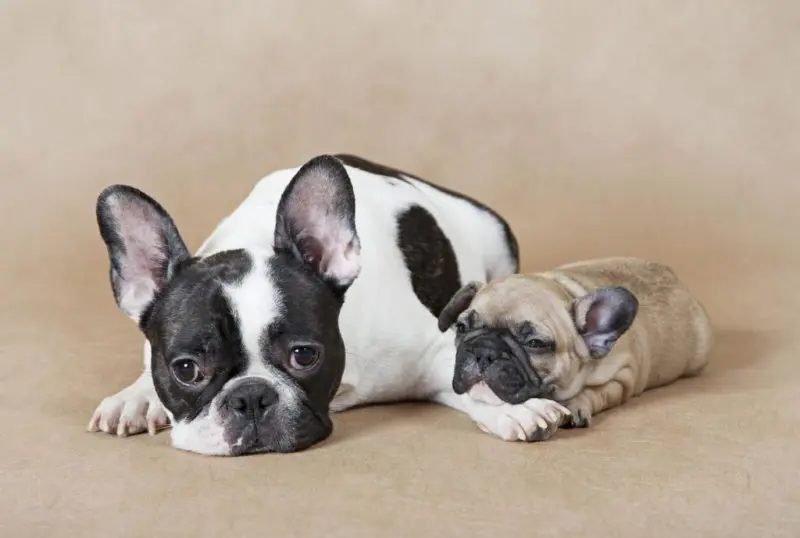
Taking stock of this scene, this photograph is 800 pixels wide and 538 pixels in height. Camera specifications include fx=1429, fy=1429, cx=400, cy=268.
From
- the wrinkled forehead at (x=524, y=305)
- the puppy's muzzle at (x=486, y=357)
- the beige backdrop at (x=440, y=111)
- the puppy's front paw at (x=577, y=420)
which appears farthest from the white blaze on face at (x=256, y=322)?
the beige backdrop at (x=440, y=111)

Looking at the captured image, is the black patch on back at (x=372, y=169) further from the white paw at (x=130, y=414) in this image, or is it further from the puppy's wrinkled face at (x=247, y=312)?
the white paw at (x=130, y=414)

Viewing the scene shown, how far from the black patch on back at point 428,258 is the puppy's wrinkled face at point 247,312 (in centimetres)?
72

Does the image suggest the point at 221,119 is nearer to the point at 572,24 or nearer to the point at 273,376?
the point at 572,24

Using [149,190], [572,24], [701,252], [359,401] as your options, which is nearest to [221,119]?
[149,190]

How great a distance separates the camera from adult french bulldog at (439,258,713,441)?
4566 mm

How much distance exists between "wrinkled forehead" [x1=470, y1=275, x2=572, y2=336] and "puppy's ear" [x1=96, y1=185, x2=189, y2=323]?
1011 millimetres

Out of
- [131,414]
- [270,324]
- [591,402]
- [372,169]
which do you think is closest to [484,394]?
[591,402]

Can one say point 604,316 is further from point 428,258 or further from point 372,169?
point 372,169

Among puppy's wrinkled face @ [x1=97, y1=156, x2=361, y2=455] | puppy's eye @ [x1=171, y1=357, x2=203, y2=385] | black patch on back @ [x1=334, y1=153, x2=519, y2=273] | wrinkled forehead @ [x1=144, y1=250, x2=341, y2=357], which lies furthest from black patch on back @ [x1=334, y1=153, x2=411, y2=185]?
puppy's eye @ [x1=171, y1=357, x2=203, y2=385]

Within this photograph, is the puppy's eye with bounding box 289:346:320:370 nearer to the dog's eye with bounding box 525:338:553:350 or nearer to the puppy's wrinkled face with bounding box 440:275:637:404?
the puppy's wrinkled face with bounding box 440:275:637:404

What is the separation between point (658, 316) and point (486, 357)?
928 millimetres

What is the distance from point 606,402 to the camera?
477 centimetres

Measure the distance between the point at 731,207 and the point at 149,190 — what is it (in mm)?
3092

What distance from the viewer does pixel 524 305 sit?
4668 millimetres
